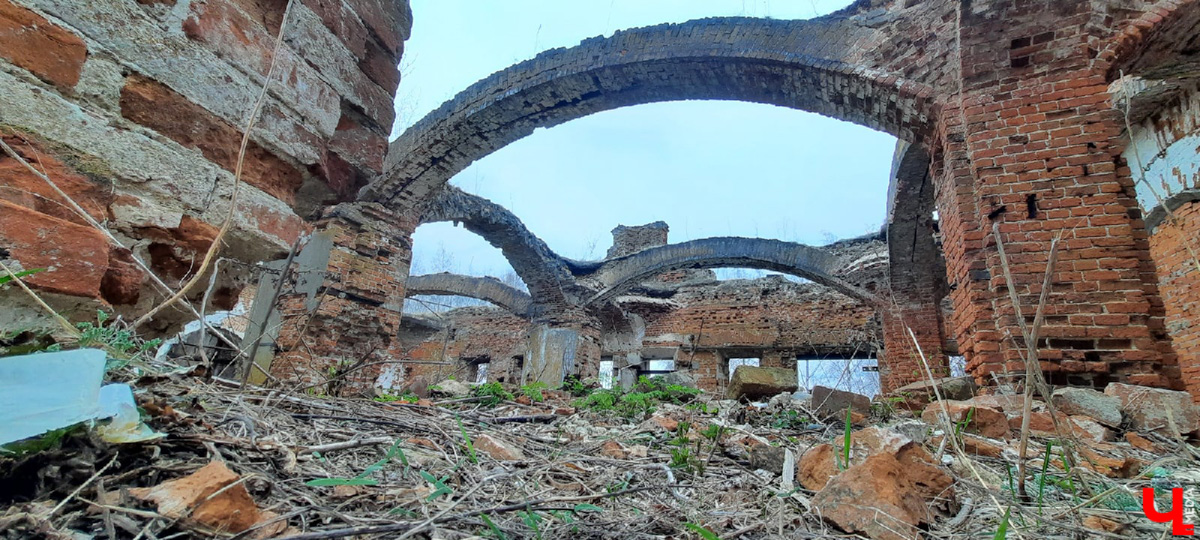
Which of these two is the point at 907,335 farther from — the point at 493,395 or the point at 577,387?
the point at 493,395

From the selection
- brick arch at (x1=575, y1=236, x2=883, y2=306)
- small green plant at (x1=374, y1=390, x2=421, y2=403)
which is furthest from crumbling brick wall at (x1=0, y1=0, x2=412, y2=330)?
brick arch at (x1=575, y1=236, x2=883, y2=306)

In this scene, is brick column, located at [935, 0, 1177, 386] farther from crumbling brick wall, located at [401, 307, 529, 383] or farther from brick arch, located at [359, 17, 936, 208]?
crumbling brick wall, located at [401, 307, 529, 383]

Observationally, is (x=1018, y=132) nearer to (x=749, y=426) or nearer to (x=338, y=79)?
(x=749, y=426)

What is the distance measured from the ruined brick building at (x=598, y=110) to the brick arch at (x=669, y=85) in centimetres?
3

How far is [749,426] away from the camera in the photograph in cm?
294

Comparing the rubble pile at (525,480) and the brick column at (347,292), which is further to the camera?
the brick column at (347,292)

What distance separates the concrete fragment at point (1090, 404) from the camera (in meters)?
2.90

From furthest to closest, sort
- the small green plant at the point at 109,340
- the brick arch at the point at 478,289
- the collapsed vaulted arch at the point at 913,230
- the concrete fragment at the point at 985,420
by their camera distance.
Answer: the brick arch at the point at 478,289
the collapsed vaulted arch at the point at 913,230
the concrete fragment at the point at 985,420
the small green plant at the point at 109,340

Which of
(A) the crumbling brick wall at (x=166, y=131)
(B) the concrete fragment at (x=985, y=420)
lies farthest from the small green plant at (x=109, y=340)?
(B) the concrete fragment at (x=985, y=420)

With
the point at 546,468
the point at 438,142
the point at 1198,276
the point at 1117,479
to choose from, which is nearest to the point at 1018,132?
the point at 1117,479

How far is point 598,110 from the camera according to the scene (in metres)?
6.54

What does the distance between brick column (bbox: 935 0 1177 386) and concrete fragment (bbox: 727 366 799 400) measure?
51.8 inches

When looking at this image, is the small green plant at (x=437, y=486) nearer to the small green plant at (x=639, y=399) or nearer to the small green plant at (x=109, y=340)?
the small green plant at (x=109, y=340)

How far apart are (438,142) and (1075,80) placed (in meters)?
6.24
